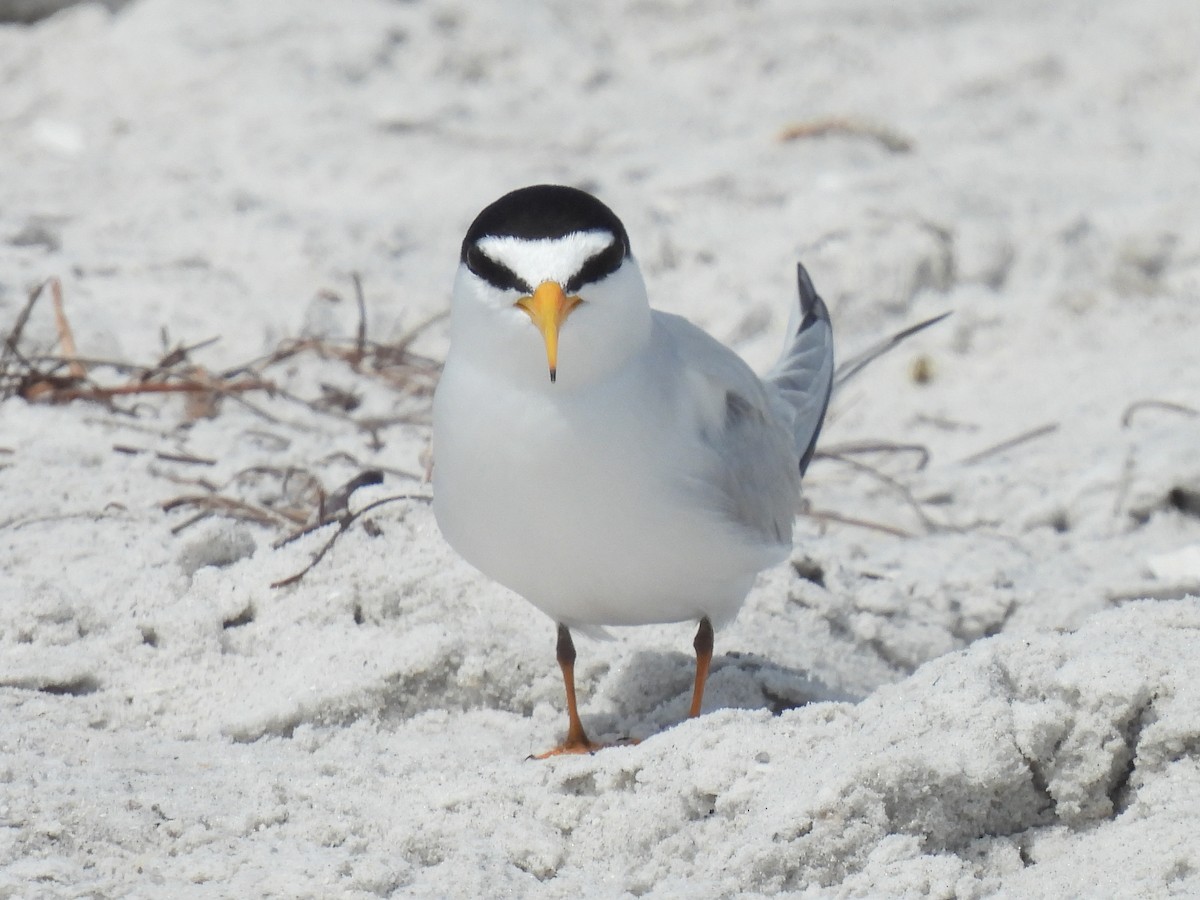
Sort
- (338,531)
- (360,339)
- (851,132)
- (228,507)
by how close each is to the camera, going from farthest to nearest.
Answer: (851,132) → (360,339) → (228,507) → (338,531)

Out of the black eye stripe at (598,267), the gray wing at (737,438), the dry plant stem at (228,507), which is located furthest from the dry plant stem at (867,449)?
the black eye stripe at (598,267)

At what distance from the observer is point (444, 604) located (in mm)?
3662

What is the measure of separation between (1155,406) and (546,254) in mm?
2659

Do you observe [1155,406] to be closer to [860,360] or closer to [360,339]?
[860,360]

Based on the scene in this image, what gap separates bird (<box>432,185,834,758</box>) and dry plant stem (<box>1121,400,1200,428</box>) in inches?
78.5

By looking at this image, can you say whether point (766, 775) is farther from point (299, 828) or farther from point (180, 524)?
point (180, 524)

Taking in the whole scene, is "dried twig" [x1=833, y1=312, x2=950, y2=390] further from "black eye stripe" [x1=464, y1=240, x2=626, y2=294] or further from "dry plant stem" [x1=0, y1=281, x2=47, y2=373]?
"dry plant stem" [x1=0, y1=281, x2=47, y2=373]

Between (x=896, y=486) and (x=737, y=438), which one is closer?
(x=737, y=438)

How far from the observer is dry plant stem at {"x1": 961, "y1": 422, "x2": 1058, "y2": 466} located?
16.3 feet

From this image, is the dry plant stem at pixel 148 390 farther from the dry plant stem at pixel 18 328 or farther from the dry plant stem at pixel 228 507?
the dry plant stem at pixel 228 507

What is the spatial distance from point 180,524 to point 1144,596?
7.49 ft

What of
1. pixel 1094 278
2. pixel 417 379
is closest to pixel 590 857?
pixel 417 379

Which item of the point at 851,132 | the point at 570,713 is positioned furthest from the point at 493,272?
the point at 851,132

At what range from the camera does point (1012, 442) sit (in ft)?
16.3
